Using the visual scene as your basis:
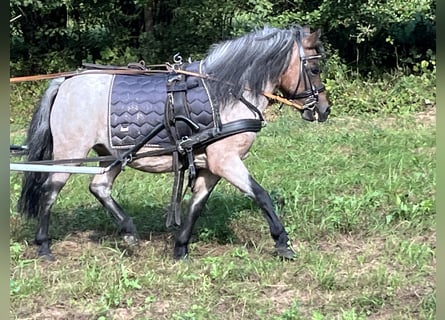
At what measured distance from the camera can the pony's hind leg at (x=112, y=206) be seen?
496 centimetres

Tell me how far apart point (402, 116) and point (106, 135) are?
6210 mm

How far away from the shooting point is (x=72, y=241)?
5.18 meters

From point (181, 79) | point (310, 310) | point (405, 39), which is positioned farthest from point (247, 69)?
point (405, 39)

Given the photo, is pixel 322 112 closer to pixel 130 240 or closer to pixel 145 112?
pixel 145 112

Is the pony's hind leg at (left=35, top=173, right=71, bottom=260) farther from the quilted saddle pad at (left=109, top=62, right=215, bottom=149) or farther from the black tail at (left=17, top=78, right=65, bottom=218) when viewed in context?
the quilted saddle pad at (left=109, top=62, right=215, bottom=149)

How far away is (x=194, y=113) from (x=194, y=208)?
701 millimetres

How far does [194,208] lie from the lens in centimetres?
477

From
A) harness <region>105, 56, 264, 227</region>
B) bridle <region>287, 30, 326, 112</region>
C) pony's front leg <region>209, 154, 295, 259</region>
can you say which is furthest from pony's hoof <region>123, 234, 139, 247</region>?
bridle <region>287, 30, 326, 112</region>

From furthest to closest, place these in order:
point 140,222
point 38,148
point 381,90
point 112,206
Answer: point 381,90 < point 140,222 < point 112,206 < point 38,148

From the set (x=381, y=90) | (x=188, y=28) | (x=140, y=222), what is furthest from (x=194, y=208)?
(x=188, y=28)

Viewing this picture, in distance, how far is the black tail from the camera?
4.87m

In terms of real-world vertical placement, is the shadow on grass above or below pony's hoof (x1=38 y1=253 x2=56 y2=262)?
below

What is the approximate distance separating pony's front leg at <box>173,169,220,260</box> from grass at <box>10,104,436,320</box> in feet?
0.45

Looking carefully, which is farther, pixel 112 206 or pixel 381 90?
pixel 381 90
